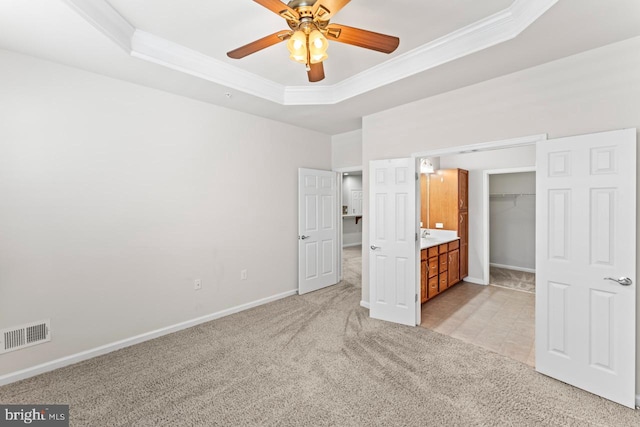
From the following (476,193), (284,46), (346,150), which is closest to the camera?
(284,46)

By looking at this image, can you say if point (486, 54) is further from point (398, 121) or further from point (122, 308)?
point (122, 308)

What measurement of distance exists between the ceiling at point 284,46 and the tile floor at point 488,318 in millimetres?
2771

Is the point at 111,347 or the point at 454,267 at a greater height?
the point at 454,267

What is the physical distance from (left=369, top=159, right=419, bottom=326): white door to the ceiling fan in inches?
72.3

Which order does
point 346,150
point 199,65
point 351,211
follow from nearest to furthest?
point 199,65 → point 346,150 → point 351,211

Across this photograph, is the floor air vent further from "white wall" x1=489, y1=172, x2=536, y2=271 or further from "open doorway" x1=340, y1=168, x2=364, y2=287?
"white wall" x1=489, y1=172, x2=536, y2=271

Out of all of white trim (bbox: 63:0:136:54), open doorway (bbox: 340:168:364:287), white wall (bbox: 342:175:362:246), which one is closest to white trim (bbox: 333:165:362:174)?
white trim (bbox: 63:0:136:54)

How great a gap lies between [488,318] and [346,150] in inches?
129

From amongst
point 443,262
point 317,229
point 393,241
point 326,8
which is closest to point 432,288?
point 443,262

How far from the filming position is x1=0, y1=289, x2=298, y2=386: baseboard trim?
2407 mm

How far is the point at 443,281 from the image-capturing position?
460 centimetres

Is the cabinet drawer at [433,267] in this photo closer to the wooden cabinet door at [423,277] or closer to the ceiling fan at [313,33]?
the wooden cabinet door at [423,277]

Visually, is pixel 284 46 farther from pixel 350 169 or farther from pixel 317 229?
pixel 317 229

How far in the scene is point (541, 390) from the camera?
7.44 ft
